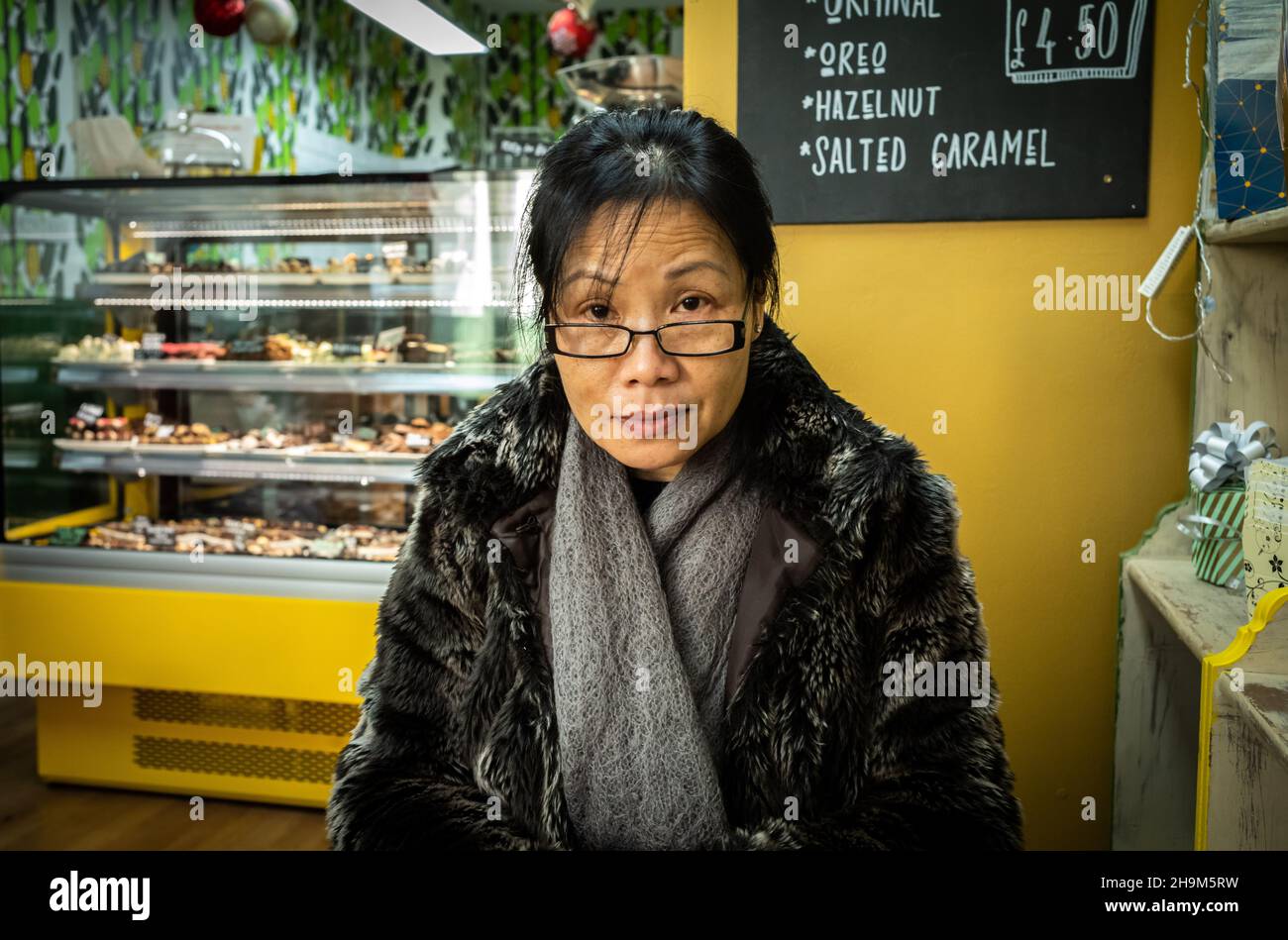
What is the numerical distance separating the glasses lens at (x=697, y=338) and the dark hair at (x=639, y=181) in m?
0.09

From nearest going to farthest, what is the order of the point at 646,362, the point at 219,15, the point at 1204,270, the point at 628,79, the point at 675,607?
the point at 646,362, the point at 675,607, the point at 1204,270, the point at 219,15, the point at 628,79

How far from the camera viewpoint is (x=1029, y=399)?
2094 mm

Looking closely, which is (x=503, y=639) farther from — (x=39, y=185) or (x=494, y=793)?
(x=39, y=185)

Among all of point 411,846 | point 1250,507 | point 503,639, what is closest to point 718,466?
point 503,639

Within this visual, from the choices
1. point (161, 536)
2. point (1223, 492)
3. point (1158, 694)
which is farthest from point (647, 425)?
point (161, 536)

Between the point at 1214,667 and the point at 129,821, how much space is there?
3126 millimetres

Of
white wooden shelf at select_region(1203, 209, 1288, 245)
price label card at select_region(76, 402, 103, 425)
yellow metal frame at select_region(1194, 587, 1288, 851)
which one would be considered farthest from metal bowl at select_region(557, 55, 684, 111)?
yellow metal frame at select_region(1194, 587, 1288, 851)

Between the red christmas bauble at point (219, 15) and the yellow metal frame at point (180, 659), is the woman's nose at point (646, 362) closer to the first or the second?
the yellow metal frame at point (180, 659)

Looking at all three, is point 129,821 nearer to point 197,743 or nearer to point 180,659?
point 197,743

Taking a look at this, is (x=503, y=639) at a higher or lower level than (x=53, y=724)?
higher

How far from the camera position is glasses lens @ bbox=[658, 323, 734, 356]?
3.90ft

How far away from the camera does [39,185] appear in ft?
10.9
